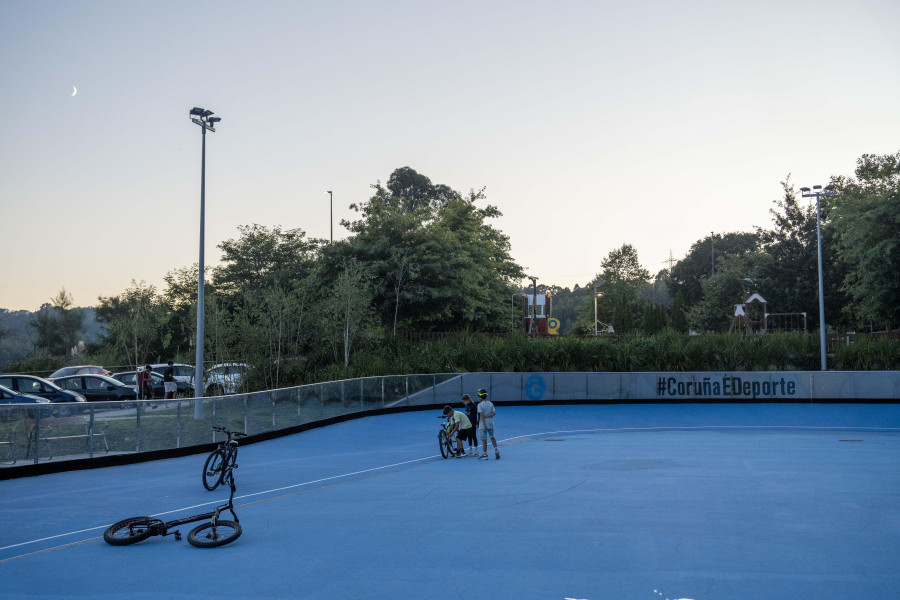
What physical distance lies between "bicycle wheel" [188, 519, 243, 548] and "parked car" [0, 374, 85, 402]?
65.9 feet

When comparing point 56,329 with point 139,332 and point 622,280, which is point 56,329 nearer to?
point 139,332

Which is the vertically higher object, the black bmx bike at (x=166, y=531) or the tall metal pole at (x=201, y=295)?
the tall metal pole at (x=201, y=295)

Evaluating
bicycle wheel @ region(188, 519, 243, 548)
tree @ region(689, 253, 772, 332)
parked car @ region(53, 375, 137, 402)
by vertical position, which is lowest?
bicycle wheel @ region(188, 519, 243, 548)

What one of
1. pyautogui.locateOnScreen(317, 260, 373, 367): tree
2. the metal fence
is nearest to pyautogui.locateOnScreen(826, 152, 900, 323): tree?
the metal fence

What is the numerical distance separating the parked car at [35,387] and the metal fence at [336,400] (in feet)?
31.5

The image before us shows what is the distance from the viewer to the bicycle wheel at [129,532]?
10078 mm

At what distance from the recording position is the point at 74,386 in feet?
101

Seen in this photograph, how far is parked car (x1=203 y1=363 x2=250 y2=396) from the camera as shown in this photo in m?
32.7

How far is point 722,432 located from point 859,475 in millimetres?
11938

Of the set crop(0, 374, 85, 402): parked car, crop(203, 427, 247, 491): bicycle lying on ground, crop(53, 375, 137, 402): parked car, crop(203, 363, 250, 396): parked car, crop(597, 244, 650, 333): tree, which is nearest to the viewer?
crop(203, 427, 247, 491): bicycle lying on ground

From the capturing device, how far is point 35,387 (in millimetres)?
27641

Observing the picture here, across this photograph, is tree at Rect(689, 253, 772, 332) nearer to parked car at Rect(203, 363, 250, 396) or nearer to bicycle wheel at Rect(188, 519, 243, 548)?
parked car at Rect(203, 363, 250, 396)

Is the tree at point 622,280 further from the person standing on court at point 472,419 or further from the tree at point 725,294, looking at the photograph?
the person standing on court at point 472,419

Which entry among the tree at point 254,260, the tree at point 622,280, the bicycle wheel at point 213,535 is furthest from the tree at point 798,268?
the bicycle wheel at point 213,535
